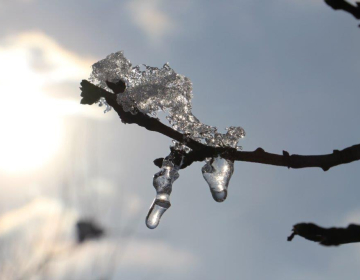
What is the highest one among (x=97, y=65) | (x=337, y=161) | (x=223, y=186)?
(x=97, y=65)

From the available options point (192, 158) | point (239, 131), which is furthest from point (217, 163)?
point (239, 131)

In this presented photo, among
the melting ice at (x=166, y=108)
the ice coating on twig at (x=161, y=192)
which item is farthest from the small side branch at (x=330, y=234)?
the ice coating on twig at (x=161, y=192)

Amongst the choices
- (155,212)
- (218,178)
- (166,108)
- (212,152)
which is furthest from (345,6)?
(155,212)

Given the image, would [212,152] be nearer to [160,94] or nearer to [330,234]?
[160,94]

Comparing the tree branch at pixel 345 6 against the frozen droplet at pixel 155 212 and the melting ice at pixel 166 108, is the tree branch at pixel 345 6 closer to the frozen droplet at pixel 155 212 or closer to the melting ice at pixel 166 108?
the melting ice at pixel 166 108

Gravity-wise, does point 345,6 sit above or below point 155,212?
above

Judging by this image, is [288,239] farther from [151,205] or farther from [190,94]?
[190,94]
